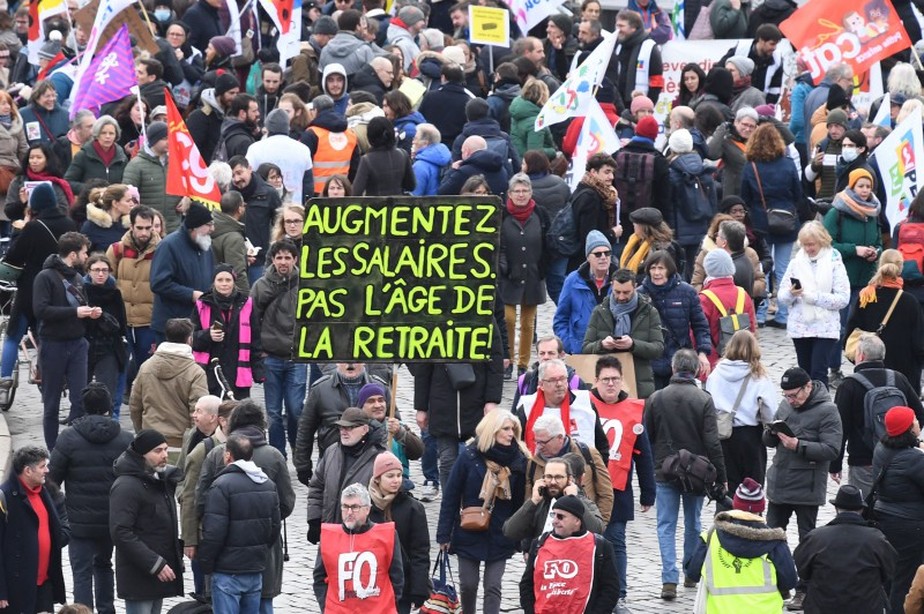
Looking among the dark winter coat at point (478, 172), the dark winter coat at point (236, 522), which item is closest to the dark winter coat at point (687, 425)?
the dark winter coat at point (236, 522)

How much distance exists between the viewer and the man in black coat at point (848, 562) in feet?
46.6

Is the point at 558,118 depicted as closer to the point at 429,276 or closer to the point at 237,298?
the point at 237,298

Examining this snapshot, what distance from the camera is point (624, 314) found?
17.6 m

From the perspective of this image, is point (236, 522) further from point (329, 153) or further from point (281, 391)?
point (329, 153)

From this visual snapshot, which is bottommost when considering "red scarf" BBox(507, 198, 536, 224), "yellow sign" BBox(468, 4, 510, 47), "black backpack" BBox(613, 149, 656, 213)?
"red scarf" BBox(507, 198, 536, 224)

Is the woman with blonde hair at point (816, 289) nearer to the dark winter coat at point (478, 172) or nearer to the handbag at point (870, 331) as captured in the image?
the handbag at point (870, 331)

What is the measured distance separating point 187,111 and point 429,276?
11.7m

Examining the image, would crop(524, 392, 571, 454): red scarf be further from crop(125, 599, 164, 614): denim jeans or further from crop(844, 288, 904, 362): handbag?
crop(844, 288, 904, 362): handbag

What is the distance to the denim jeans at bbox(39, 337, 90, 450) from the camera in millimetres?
18547

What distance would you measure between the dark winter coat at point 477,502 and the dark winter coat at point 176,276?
4.76 metres

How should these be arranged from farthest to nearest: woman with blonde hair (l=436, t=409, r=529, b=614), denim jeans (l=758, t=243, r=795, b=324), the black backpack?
denim jeans (l=758, t=243, r=795, b=324) → the black backpack → woman with blonde hair (l=436, t=409, r=529, b=614)

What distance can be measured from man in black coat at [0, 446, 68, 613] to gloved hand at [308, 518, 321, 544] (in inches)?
68.0

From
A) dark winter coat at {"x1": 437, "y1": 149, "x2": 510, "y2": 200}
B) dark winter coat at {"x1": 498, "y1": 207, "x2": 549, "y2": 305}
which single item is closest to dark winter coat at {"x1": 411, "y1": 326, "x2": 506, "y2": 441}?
dark winter coat at {"x1": 498, "y1": 207, "x2": 549, "y2": 305}

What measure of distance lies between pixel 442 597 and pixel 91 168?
8.79m
